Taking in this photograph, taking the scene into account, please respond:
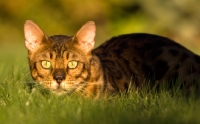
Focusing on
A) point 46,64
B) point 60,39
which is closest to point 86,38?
point 60,39

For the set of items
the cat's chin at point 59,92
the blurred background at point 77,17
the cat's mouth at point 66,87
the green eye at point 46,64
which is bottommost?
the cat's chin at point 59,92

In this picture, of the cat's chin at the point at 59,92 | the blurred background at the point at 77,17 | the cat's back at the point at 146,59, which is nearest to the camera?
the cat's chin at the point at 59,92

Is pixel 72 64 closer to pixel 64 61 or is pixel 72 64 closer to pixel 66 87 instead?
pixel 64 61

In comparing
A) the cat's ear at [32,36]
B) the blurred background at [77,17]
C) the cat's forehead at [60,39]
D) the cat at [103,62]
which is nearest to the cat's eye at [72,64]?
the cat at [103,62]

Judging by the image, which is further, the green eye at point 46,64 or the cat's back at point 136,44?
the cat's back at point 136,44

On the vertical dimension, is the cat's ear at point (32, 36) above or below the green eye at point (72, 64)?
above

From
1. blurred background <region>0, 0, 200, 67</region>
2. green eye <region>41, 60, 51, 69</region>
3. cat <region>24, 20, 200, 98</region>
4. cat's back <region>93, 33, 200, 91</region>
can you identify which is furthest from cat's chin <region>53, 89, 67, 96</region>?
blurred background <region>0, 0, 200, 67</region>

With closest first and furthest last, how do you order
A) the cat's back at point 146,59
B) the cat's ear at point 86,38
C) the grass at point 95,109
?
the grass at point 95,109 → the cat's ear at point 86,38 → the cat's back at point 146,59

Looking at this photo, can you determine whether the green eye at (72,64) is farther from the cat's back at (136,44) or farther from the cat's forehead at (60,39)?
the cat's back at (136,44)

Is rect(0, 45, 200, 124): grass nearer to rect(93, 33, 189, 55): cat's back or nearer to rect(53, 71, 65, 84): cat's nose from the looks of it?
rect(53, 71, 65, 84): cat's nose
